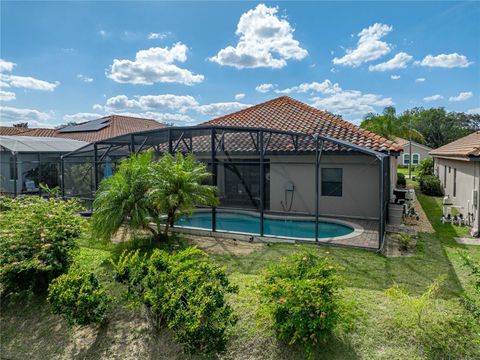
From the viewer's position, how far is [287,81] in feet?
76.6

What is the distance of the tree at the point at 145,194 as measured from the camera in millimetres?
8305

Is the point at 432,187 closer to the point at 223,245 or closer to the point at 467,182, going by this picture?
the point at 467,182

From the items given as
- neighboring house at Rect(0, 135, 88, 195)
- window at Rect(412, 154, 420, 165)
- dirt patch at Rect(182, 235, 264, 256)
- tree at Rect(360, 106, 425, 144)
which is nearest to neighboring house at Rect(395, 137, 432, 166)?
window at Rect(412, 154, 420, 165)

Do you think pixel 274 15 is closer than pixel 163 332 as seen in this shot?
No

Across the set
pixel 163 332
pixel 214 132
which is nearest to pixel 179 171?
pixel 214 132

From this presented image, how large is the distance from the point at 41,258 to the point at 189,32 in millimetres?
12838

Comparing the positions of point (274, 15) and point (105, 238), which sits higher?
point (274, 15)

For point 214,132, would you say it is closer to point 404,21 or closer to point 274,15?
point 274,15

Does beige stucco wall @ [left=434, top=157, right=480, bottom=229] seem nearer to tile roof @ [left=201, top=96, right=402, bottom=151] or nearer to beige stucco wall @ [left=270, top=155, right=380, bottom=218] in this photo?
tile roof @ [left=201, top=96, right=402, bottom=151]

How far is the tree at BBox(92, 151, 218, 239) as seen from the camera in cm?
830

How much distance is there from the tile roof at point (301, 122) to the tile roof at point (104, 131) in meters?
16.3

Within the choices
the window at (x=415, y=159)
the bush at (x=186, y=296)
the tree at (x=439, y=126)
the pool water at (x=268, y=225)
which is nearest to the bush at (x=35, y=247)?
the bush at (x=186, y=296)

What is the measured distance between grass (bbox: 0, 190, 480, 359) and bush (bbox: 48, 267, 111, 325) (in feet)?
1.25

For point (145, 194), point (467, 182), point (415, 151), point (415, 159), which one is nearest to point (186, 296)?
point (145, 194)
